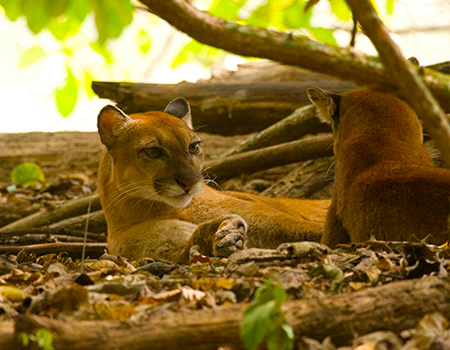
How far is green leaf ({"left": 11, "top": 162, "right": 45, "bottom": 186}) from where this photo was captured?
8445mm

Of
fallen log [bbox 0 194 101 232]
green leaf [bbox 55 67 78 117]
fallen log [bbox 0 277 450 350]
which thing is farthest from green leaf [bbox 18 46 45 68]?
fallen log [bbox 0 277 450 350]

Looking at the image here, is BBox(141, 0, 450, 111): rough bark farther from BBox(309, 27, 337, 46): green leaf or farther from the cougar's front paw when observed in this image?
the cougar's front paw

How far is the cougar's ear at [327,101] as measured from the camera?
5.04 m

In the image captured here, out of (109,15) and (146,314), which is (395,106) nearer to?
(109,15)

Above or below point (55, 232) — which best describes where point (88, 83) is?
above

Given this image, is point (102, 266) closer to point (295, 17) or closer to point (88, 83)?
point (295, 17)

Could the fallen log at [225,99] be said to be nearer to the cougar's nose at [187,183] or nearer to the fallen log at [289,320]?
the cougar's nose at [187,183]

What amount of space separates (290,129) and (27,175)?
3484mm

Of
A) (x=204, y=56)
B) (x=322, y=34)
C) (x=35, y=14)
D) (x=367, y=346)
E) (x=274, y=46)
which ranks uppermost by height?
(x=204, y=56)

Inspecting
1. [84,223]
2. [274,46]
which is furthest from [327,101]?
[84,223]

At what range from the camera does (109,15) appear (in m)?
2.96

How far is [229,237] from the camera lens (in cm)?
449

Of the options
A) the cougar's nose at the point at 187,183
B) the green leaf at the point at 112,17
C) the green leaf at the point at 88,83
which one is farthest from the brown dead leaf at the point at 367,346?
the green leaf at the point at 88,83

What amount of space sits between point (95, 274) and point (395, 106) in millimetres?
2703
